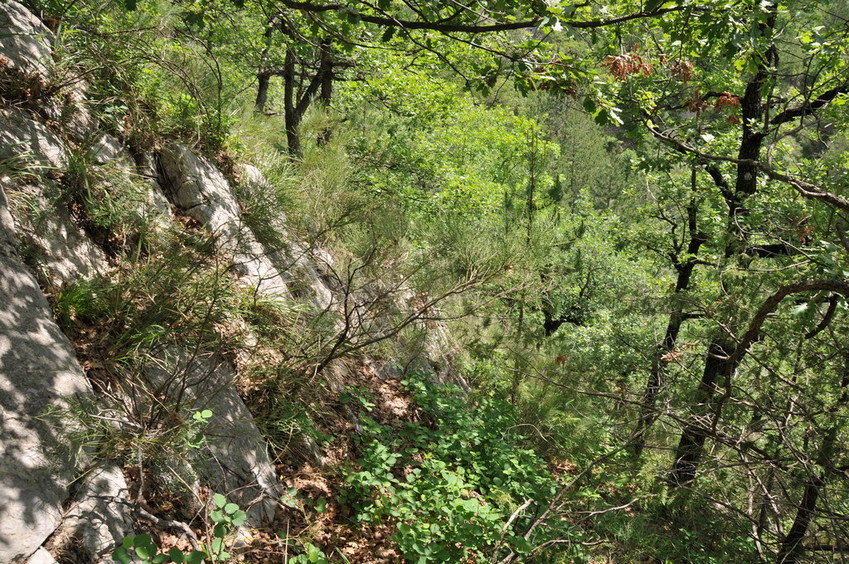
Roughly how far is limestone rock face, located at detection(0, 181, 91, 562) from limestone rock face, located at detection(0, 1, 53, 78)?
1.47 m

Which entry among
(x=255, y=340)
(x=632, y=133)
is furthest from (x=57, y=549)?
(x=632, y=133)

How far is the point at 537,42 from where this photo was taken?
299cm

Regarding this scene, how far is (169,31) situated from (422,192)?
4.33 m

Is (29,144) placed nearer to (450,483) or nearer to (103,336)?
(103,336)

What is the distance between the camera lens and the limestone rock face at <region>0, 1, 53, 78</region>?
384cm

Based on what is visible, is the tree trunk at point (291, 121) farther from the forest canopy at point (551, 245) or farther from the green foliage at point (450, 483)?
the green foliage at point (450, 483)

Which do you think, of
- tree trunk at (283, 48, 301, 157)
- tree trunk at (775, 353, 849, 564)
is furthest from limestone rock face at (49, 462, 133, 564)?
tree trunk at (283, 48, 301, 157)

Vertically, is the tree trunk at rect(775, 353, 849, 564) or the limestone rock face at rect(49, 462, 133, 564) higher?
the tree trunk at rect(775, 353, 849, 564)

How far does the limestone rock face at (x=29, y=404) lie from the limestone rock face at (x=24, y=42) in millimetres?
1472

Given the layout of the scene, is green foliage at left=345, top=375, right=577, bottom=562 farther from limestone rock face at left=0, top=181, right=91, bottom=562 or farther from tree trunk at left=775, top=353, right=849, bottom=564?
limestone rock face at left=0, top=181, right=91, bottom=562

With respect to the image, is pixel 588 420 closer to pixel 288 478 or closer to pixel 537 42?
pixel 288 478

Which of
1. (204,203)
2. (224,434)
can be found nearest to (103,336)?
(224,434)

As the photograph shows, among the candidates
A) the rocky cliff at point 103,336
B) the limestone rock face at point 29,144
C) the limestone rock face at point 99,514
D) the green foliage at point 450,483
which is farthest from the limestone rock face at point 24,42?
the green foliage at point 450,483

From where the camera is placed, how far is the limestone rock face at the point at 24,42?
384 centimetres
